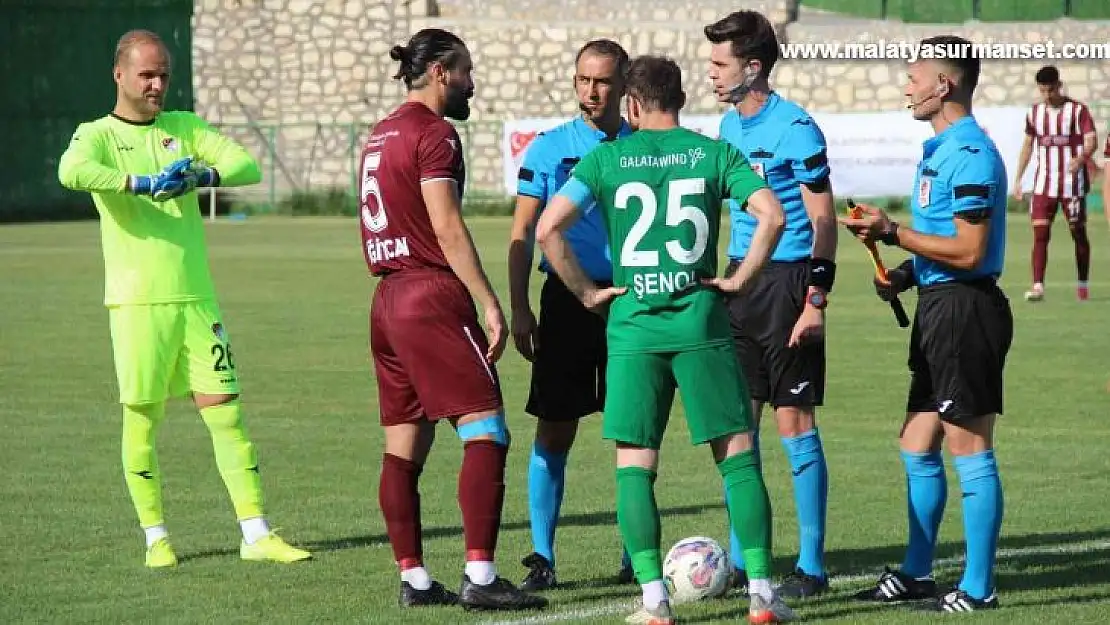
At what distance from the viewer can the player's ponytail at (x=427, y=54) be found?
7312 mm

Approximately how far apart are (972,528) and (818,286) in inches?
42.3

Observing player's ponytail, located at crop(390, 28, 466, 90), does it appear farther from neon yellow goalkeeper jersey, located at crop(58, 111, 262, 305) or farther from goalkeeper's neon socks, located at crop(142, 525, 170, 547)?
goalkeeper's neon socks, located at crop(142, 525, 170, 547)

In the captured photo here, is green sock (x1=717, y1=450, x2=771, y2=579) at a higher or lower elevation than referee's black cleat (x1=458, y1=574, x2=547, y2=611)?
higher

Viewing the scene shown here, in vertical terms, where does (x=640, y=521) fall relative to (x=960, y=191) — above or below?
below

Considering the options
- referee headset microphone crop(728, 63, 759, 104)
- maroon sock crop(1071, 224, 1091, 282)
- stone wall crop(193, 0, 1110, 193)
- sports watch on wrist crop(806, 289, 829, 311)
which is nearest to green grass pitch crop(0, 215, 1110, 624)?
sports watch on wrist crop(806, 289, 829, 311)

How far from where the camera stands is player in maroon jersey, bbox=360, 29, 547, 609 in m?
7.24

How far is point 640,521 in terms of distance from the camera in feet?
22.3


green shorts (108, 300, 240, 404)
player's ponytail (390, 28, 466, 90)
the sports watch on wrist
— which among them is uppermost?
player's ponytail (390, 28, 466, 90)

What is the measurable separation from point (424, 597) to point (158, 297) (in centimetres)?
192

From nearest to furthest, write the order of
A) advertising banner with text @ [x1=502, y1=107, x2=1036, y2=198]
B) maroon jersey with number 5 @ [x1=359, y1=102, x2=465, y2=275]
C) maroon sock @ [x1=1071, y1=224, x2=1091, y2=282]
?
maroon jersey with number 5 @ [x1=359, y1=102, x2=465, y2=275], maroon sock @ [x1=1071, y1=224, x2=1091, y2=282], advertising banner with text @ [x1=502, y1=107, x2=1036, y2=198]

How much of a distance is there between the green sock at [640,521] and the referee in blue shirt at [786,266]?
2.98 ft

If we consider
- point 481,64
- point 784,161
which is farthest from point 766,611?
point 481,64

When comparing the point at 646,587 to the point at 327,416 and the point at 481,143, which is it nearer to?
the point at 327,416

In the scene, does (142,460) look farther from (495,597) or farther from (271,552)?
(495,597)
